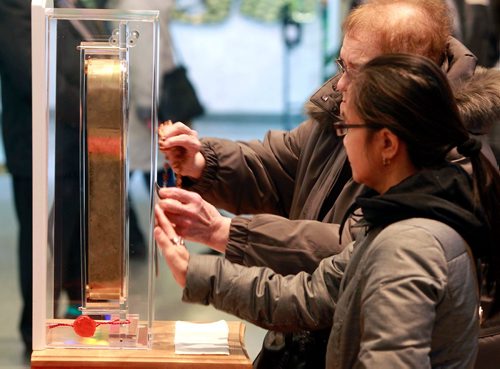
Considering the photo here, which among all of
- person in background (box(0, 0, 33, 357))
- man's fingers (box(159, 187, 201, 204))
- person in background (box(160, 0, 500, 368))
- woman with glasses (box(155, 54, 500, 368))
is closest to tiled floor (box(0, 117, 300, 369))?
person in background (box(0, 0, 33, 357))

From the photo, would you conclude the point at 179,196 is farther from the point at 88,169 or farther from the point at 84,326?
the point at 84,326

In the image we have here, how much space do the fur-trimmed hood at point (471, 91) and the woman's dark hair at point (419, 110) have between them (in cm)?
28

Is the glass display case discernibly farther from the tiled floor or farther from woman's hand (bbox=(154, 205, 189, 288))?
the tiled floor

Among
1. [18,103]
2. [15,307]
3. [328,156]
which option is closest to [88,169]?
[328,156]

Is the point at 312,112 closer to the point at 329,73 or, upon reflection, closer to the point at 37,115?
the point at 37,115

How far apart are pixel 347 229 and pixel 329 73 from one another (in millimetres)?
4872

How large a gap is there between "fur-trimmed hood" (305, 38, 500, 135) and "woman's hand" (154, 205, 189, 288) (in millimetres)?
452

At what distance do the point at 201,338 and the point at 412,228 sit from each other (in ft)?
1.99

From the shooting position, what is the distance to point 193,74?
23.7 feet

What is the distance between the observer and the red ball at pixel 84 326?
194 cm

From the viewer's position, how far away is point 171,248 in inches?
73.4

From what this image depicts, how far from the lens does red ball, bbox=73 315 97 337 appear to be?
6.38ft

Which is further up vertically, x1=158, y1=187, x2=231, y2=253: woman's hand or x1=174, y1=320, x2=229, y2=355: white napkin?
x1=158, y1=187, x2=231, y2=253: woman's hand

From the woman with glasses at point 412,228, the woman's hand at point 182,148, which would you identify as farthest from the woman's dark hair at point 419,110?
the woman's hand at point 182,148
